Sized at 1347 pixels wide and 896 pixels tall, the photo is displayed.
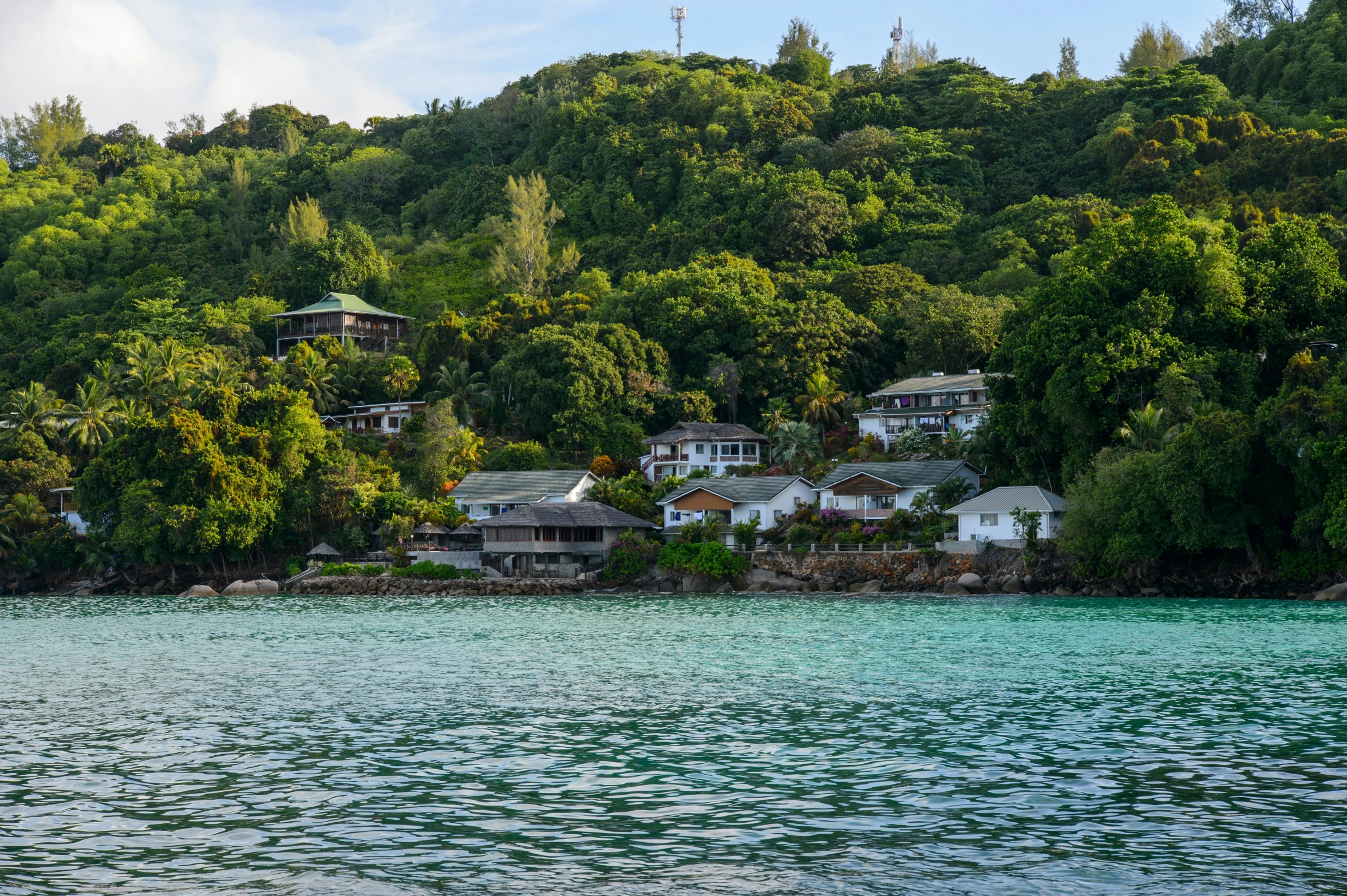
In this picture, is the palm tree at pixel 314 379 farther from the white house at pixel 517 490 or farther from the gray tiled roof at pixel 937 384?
the gray tiled roof at pixel 937 384

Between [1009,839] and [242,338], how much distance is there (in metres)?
83.2

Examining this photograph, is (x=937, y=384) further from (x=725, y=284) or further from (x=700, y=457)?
(x=725, y=284)

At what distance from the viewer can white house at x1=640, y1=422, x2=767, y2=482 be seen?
67.8m

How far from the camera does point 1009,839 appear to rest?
1157 centimetres

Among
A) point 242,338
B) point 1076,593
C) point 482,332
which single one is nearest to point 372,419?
point 482,332

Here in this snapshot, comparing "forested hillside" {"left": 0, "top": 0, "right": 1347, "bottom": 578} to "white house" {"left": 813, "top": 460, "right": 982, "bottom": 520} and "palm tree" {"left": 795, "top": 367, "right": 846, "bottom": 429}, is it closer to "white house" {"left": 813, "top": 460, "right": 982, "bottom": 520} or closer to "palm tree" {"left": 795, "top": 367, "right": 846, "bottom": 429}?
"palm tree" {"left": 795, "top": 367, "right": 846, "bottom": 429}

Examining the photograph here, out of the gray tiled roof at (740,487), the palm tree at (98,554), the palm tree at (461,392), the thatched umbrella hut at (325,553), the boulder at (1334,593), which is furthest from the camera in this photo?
the palm tree at (461,392)

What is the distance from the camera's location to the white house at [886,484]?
57594mm

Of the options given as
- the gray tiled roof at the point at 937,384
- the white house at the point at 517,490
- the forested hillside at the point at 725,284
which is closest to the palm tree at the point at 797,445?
the forested hillside at the point at 725,284

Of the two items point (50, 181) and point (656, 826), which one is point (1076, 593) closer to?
point (656, 826)

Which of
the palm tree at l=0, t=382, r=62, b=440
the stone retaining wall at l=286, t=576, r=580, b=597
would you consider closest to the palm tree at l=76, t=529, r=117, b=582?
the palm tree at l=0, t=382, r=62, b=440

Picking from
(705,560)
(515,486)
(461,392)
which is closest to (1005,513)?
(705,560)

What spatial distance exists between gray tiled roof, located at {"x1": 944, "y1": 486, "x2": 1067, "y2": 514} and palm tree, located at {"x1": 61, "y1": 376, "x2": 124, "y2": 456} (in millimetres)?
48082

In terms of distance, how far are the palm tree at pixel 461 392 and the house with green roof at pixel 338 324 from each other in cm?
1594
